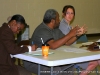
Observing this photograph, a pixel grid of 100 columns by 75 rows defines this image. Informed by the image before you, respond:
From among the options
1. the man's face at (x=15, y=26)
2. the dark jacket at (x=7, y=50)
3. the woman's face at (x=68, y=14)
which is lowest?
the dark jacket at (x=7, y=50)

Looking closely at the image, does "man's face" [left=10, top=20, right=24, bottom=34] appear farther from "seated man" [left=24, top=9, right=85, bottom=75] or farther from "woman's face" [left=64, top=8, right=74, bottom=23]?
"woman's face" [left=64, top=8, right=74, bottom=23]

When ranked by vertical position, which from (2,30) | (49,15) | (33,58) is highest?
(49,15)

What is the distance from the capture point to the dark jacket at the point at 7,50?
224 cm

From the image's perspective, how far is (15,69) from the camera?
2.31 meters

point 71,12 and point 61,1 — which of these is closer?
point 71,12

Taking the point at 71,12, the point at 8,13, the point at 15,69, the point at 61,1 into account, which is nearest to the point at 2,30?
the point at 15,69

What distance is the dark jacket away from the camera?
2.24 meters

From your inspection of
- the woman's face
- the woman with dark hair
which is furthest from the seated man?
the woman's face

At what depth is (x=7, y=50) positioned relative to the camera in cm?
226

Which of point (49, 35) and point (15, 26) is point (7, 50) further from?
point (49, 35)

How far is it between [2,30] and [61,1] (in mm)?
4686

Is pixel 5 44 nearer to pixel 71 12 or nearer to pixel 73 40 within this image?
pixel 73 40

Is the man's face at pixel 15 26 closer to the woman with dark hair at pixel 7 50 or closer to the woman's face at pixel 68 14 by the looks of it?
the woman with dark hair at pixel 7 50

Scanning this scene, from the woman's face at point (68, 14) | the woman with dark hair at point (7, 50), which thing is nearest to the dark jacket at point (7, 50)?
the woman with dark hair at point (7, 50)
